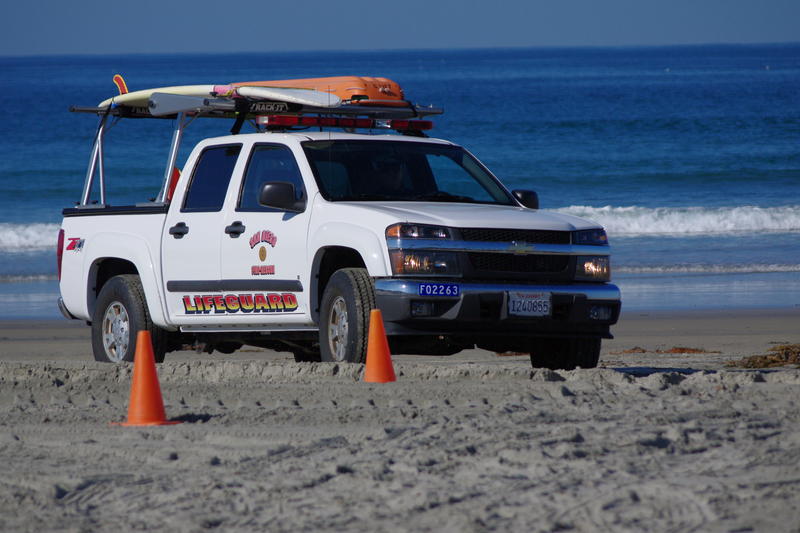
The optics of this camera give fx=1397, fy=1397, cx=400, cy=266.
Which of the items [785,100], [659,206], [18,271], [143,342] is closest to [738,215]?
[659,206]

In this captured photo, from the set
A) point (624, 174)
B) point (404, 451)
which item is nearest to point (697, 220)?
point (624, 174)

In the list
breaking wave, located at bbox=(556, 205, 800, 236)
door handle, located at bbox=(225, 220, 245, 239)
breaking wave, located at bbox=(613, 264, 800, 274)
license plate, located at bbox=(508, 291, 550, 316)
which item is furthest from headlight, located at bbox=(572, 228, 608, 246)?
breaking wave, located at bbox=(556, 205, 800, 236)

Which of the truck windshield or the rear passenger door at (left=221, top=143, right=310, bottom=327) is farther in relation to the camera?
the truck windshield

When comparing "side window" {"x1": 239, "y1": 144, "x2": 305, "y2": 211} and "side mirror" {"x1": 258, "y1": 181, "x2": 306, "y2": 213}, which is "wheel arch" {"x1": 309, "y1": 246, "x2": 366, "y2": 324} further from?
"side window" {"x1": 239, "y1": 144, "x2": 305, "y2": 211}

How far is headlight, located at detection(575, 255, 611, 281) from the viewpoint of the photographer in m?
9.14

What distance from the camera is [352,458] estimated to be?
6062 mm

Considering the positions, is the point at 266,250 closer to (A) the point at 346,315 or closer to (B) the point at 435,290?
(A) the point at 346,315

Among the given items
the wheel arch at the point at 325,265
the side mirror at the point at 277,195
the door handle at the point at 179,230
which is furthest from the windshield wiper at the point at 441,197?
the door handle at the point at 179,230

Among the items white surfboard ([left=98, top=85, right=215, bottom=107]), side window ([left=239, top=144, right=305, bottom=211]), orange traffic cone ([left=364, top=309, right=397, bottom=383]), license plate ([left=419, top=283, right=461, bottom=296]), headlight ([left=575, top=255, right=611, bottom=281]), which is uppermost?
white surfboard ([left=98, top=85, right=215, bottom=107])

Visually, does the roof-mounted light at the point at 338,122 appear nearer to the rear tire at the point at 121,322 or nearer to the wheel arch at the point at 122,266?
the wheel arch at the point at 122,266

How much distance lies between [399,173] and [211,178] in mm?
1367

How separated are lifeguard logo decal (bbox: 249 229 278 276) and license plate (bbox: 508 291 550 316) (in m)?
1.73

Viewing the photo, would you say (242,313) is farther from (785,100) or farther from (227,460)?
(785,100)

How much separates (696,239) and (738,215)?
358 centimetres
